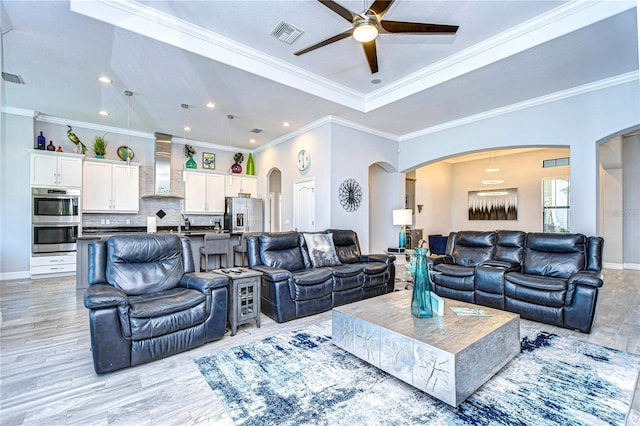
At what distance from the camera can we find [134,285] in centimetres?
291

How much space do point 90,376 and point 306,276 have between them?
2174 mm

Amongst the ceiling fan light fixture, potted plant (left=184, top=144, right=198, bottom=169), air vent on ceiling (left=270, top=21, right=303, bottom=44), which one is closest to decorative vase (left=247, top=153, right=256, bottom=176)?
potted plant (left=184, top=144, right=198, bottom=169)

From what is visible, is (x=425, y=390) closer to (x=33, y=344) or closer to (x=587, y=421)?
(x=587, y=421)

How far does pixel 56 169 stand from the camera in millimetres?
Result: 5836

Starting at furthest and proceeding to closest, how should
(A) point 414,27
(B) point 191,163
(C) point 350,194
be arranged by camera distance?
1. (B) point 191,163
2. (C) point 350,194
3. (A) point 414,27

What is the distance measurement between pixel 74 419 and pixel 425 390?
223cm

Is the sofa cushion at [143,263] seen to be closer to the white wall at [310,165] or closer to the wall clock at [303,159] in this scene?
the white wall at [310,165]

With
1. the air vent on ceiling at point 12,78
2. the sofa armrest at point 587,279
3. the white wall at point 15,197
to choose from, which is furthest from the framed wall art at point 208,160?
the sofa armrest at point 587,279

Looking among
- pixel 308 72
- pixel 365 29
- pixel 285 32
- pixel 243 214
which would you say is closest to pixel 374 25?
pixel 365 29

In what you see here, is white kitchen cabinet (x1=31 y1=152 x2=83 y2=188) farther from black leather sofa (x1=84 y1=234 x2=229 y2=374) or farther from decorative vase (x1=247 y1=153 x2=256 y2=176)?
black leather sofa (x1=84 y1=234 x2=229 y2=374)

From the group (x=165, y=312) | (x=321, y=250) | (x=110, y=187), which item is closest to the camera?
(x=165, y=312)

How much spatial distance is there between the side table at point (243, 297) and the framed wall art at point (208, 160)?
548 centimetres

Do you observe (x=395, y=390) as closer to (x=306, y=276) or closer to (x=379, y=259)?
(x=306, y=276)

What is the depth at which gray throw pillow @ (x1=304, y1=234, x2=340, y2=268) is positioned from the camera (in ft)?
14.4
